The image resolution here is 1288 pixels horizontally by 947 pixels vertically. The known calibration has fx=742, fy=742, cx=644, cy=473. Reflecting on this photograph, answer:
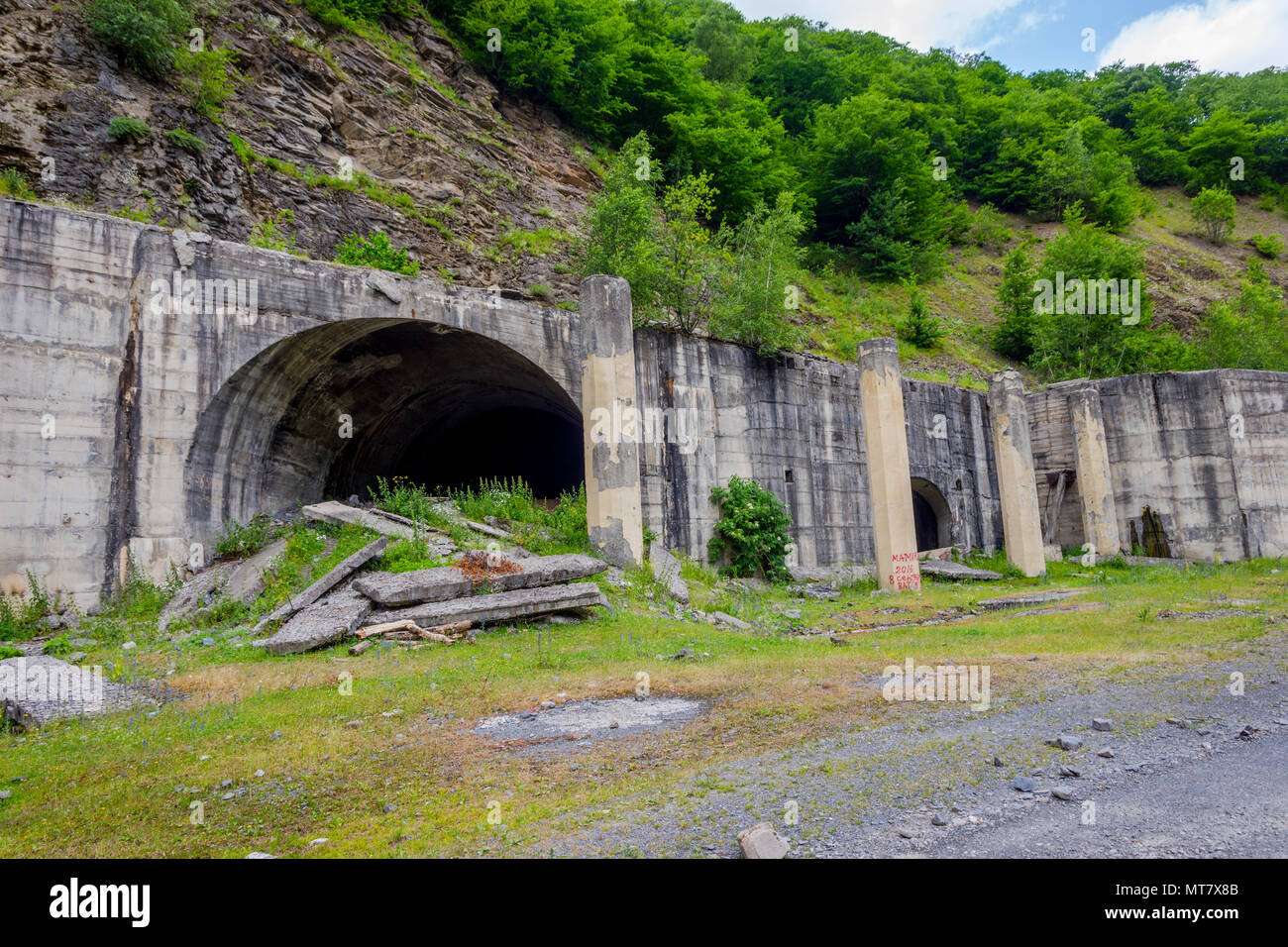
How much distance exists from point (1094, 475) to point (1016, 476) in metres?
4.46

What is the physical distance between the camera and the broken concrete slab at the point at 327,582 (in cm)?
1082

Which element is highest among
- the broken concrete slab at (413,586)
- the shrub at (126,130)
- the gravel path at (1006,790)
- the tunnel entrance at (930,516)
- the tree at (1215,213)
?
the tree at (1215,213)

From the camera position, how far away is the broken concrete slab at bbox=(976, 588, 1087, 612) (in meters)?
14.5

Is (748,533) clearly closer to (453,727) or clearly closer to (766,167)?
(453,727)

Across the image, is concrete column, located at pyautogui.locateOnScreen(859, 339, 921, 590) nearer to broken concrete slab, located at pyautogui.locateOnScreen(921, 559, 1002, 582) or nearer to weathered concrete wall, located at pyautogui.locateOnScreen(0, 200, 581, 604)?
broken concrete slab, located at pyautogui.locateOnScreen(921, 559, 1002, 582)

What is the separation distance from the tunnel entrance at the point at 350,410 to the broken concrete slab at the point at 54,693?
513 cm

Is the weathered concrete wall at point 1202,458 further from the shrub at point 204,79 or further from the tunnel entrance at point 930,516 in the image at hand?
the shrub at point 204,79

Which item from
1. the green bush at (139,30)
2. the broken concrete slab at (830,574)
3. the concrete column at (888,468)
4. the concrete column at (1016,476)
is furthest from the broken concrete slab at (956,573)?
the green bush at (139,30)

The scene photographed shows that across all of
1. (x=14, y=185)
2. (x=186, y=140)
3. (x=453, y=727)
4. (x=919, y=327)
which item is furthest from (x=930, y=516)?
(x=14, y=185)

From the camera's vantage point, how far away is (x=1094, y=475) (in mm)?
23062

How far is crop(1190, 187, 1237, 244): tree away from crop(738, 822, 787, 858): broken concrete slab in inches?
2269

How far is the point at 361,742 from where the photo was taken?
19.2 ft
